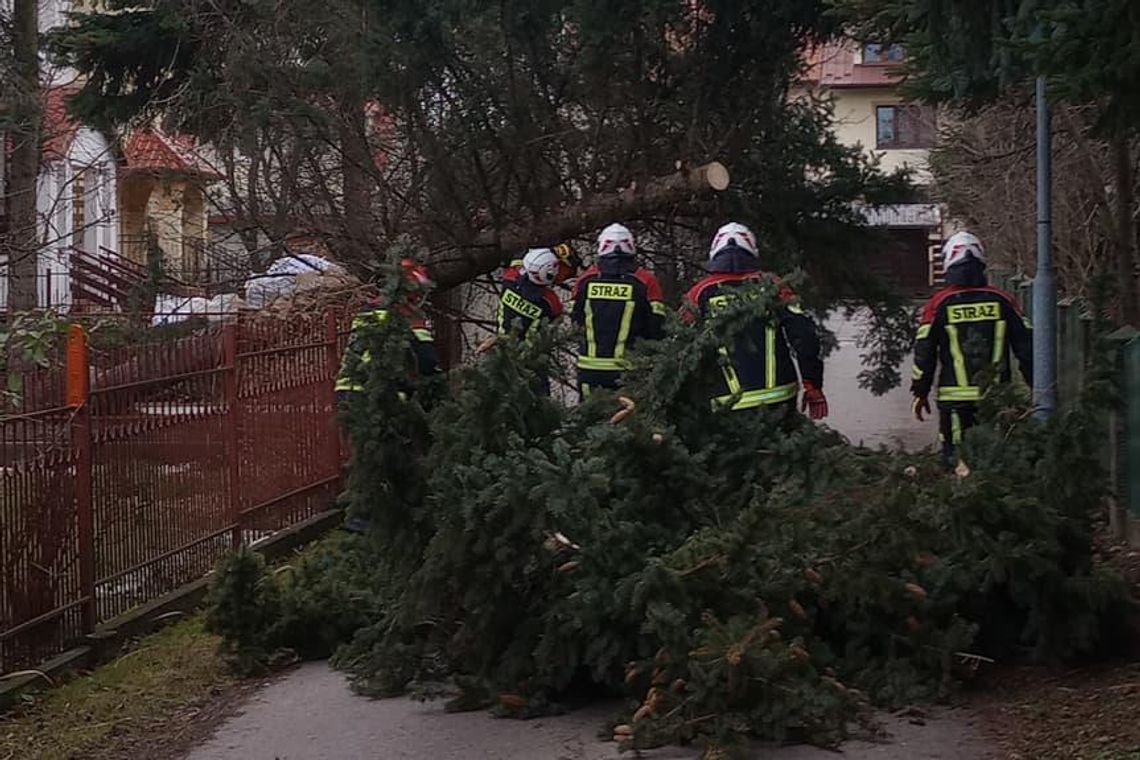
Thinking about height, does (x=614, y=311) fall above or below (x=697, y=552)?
above

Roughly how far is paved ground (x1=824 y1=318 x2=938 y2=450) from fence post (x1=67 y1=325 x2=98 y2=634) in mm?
7688

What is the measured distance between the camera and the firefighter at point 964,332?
9734mm

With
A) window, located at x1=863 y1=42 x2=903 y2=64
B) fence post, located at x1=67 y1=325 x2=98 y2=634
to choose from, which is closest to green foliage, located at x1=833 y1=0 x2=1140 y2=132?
window, located at x1=863 y1=42 x2=903 y2=64

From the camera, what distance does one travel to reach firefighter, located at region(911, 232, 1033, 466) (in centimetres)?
973

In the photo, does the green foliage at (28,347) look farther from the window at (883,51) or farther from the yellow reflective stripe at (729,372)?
the window at (883,51)

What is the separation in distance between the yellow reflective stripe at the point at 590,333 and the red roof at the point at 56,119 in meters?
7.84

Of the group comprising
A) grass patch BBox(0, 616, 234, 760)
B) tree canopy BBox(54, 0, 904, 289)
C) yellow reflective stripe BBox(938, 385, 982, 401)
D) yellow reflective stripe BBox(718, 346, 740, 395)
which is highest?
tree canopy BBox(54, 0, 904, 289)

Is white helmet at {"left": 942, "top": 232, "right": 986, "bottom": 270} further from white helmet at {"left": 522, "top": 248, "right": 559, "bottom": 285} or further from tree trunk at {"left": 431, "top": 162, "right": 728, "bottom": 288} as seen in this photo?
tree trunk at {"left": 431, "top": 162, "right": 728, "bottom": 288}

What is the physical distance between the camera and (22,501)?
7.34m

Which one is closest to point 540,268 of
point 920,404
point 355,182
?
A: point 920,404

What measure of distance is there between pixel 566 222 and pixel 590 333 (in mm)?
3716

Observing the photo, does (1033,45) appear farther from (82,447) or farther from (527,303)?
(527,303)

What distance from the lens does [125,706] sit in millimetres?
7293

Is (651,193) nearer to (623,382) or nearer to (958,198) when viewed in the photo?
(623,382)
